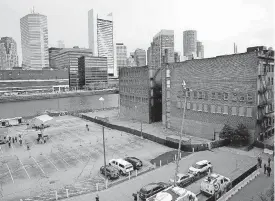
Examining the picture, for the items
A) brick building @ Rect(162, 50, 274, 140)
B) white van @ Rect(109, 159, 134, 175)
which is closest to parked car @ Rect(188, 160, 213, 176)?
white van @ Rect(109, 159, 134, 175)

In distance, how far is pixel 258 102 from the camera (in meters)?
34.8

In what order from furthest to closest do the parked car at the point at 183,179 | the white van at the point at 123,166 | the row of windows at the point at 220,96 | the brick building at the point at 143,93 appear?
the brick building at the point at 143,93
the row of windows at the point at 220,96
the white van at the point at 123,166
the parked car at the point at 183,179

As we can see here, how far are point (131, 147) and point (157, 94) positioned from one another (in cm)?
2181

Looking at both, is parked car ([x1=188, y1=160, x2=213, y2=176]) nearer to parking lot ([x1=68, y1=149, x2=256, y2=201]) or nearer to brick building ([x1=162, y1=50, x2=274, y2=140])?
parking lot ([x1=68, y1=149, x2=256, y2=201])

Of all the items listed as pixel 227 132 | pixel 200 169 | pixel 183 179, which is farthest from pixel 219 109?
pixel 183 179

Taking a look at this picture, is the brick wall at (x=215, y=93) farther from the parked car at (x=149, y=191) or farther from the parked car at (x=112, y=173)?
the parked car at (x=112, y=173)

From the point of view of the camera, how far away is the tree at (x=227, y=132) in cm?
3640

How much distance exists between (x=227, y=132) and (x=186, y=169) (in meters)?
12.3

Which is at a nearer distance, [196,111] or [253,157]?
[253,157]

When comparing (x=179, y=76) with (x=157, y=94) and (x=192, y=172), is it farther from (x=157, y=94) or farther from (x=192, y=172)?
(x=192, y=172)

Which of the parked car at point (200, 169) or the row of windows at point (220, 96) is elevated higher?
the row of windows at point (220, 96)

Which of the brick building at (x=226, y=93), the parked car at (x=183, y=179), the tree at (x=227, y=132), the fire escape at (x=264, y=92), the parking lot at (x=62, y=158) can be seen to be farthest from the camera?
the tree at (x=227, y=132)

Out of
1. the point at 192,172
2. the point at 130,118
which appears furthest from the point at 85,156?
the point at 130,118

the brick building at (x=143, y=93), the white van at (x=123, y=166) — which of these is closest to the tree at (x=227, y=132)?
the white van at (x=123, y=166)
